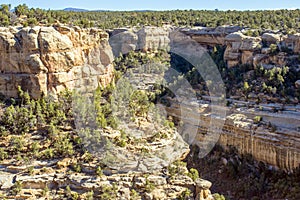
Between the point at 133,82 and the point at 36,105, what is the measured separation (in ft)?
58.8

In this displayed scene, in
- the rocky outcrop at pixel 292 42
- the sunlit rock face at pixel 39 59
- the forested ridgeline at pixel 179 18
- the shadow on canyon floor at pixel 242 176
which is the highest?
the forested ridgeline at pixel 179 18

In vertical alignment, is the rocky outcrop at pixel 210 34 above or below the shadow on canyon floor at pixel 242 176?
above

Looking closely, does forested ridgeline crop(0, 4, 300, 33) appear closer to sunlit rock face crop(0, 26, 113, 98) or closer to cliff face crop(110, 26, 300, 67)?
cliff face crop(110, 26, 300, 67)

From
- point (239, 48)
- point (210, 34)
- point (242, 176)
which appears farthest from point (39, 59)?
point (210, 34)

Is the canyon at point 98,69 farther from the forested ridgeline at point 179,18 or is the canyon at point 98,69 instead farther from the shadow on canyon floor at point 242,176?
the forested ridgeline at point 179,18

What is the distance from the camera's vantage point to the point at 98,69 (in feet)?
128

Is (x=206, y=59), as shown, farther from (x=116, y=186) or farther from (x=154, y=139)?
(x=116, y=186)

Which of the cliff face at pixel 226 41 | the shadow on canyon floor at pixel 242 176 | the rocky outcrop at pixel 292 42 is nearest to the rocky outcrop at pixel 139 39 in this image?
the cliff face at pixel 226 41

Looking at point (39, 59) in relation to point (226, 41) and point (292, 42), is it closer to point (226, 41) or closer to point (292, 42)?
point (226, 41)

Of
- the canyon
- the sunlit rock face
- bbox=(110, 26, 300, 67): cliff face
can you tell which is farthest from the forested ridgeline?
the sunlit rock face

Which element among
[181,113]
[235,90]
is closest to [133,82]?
[181,113]

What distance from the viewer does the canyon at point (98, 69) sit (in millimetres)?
32844

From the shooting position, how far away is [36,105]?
31797 mm

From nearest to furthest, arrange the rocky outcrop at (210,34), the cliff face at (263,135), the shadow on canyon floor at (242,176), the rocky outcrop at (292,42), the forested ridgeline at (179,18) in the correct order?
the shadow on canyon floor at (242,176) → the cliff face at (263,135) → the forested ridgeline at (179,18) → the rocky outcrop at (292,42) → the rocky outcrop at (210,34)
